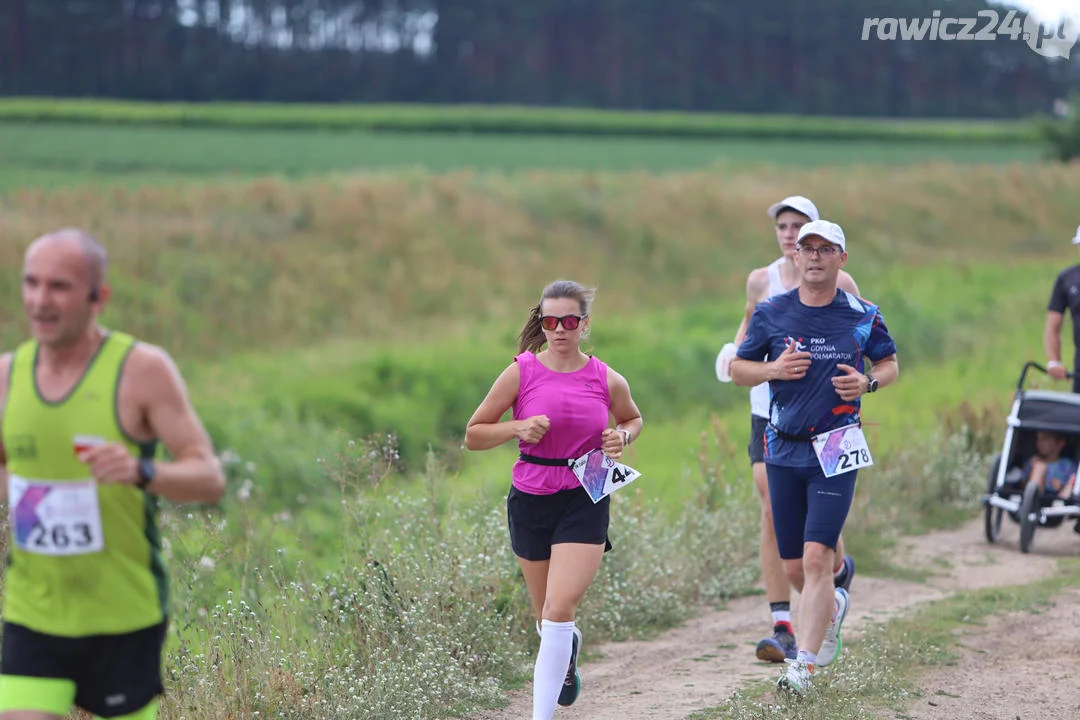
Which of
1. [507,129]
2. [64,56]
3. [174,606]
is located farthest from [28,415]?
[507,129]

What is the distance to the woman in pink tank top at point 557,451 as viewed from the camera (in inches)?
231

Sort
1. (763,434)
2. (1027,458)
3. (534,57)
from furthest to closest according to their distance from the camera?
(534,57), (1027,458), (763,434)

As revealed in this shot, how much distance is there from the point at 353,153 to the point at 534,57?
76.6 ft

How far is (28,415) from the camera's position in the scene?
158 inches

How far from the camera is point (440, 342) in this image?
2403 centimetres

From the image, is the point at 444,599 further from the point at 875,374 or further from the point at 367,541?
the point at 875,374

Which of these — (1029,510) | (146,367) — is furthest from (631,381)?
(146,367)

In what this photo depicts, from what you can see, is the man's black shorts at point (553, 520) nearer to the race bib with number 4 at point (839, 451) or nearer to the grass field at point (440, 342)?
the grass field at point (440, 342)

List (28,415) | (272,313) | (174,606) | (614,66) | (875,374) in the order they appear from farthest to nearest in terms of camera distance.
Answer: (614,66), (272,313), (174,606), (875,374), (28,415)

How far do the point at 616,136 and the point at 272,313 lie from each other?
4266cm

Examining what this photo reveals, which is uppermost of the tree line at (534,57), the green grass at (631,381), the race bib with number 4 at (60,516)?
the tree line at (534,57)

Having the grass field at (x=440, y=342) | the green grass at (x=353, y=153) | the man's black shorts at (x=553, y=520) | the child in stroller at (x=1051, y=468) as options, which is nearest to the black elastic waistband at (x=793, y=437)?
the man's black shorts at (x=553, y=520)

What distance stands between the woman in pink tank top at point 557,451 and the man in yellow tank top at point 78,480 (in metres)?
1.96

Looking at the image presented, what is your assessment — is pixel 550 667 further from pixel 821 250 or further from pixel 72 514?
pixel 72 514
